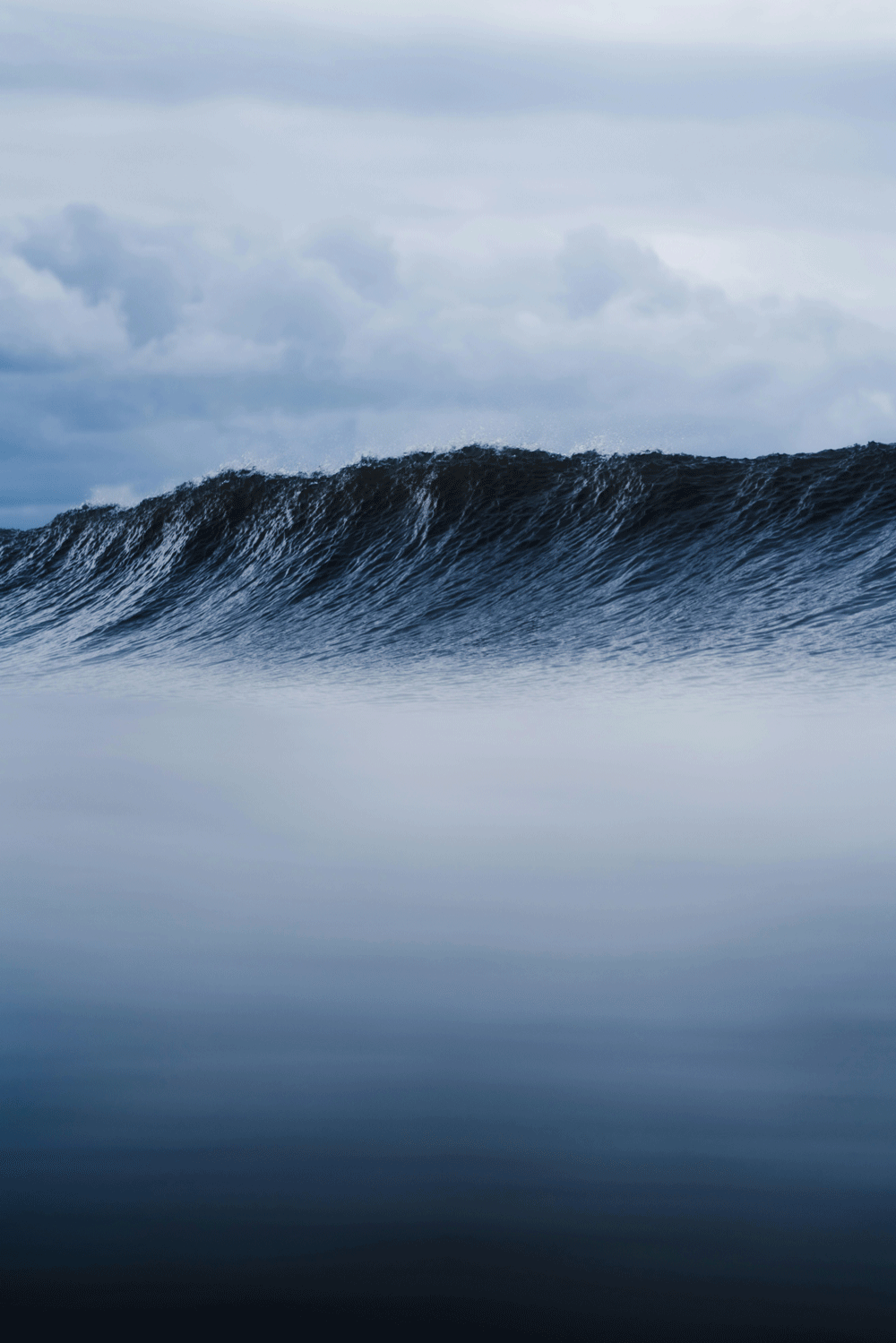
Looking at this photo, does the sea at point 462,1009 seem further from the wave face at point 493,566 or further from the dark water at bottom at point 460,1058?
the wave face at point 493,566

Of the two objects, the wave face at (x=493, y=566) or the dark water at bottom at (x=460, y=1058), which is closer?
the dark water at bottom at (x=460, y=1058)

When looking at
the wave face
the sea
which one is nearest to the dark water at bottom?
the sea

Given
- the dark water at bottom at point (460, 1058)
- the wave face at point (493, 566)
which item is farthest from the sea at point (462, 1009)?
the wave face at point (493, 566)

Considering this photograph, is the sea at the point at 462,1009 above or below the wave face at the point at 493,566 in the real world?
below

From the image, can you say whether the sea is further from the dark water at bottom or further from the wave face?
the wave face

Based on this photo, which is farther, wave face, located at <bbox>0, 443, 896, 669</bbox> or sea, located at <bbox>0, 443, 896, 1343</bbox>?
wave face, located at <bbox>0, 443, 896, 669</bbox>

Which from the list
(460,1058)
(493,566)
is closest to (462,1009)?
(460,1058)

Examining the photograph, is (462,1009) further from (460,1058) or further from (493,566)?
(493,566)
